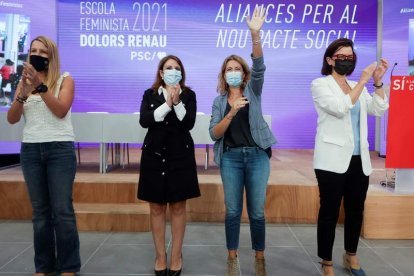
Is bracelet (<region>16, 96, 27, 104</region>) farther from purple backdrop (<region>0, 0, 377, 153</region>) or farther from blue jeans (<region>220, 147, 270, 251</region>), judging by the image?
purple backdrop (<region>0, 0, 377, 153</region>)

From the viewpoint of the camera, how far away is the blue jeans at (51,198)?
7.45 feet

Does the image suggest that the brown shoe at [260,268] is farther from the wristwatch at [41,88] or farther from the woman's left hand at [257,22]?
the wristwatch at [41,88]

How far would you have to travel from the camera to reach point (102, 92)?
7.22 meters

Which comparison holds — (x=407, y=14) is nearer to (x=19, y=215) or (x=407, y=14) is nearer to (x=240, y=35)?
(x=240, y=35)

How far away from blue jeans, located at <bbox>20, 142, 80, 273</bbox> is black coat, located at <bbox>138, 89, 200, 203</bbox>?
0.44 metres

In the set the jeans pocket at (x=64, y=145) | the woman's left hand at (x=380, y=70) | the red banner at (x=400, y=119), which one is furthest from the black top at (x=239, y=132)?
the red banner at (x=400, y=119)

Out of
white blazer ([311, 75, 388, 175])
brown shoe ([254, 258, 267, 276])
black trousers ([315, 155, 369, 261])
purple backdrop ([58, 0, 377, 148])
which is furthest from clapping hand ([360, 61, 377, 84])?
purple backdrop ([58, 0, 377, 148])

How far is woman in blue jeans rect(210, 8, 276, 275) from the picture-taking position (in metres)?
2.39

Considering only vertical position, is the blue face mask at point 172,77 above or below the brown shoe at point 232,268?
above

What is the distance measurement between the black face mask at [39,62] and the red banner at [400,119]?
251 centimetres

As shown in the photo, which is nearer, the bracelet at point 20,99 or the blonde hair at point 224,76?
the bracelet at point 20,99

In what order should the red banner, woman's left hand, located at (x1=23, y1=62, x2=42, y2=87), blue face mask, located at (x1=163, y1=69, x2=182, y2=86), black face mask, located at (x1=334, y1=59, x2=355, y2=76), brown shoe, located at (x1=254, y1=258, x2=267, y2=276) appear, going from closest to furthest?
woman's left hand, located at (x1=23, y1=62, x2=42, y2=87) < black face mask, located at (x1=334, y1=59, x2=355, y2=76) < blue face mask, located at (x1=163, y1=69, x2=182, y2=86) < brown shoe, located at (x1=254, y1=258, x2=267, y2=276) < the red banner

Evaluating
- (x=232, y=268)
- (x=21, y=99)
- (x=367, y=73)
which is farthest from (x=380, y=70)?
(x=21, y=99)

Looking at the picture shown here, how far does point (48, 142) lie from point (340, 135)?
64.2 inches
